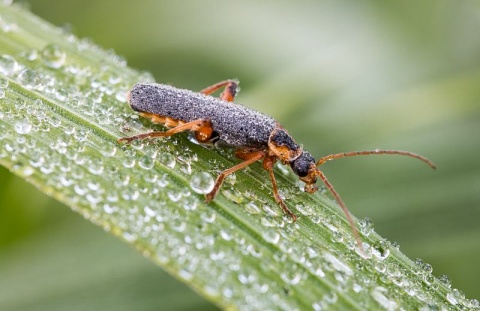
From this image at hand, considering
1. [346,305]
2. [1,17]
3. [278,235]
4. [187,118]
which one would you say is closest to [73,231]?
[187,118]

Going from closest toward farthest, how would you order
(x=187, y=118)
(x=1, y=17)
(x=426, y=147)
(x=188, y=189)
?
(x=188, y=189) → (x=187, y=118) → (x=1, y=17) → (x=426, y=147)

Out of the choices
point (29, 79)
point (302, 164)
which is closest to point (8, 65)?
point (29, 79)

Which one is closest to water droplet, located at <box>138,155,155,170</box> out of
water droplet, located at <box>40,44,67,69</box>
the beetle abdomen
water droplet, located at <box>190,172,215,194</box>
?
water droplet, located at <box>190,172,215,194</box>

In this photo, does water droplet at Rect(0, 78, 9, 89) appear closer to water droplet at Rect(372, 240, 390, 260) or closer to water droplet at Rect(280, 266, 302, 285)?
water droplet at Rect(280, 266, 302, 285)

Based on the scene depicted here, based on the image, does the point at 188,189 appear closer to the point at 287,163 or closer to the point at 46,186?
the point at 46,186

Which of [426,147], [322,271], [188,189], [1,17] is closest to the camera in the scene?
[322,271]

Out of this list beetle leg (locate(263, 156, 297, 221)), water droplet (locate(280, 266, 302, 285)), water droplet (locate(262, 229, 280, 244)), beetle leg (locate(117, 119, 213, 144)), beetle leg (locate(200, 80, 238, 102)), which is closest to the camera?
water droplet (locate(280, 266, 302, 285))

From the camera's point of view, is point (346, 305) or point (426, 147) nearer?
point (346, 305)
